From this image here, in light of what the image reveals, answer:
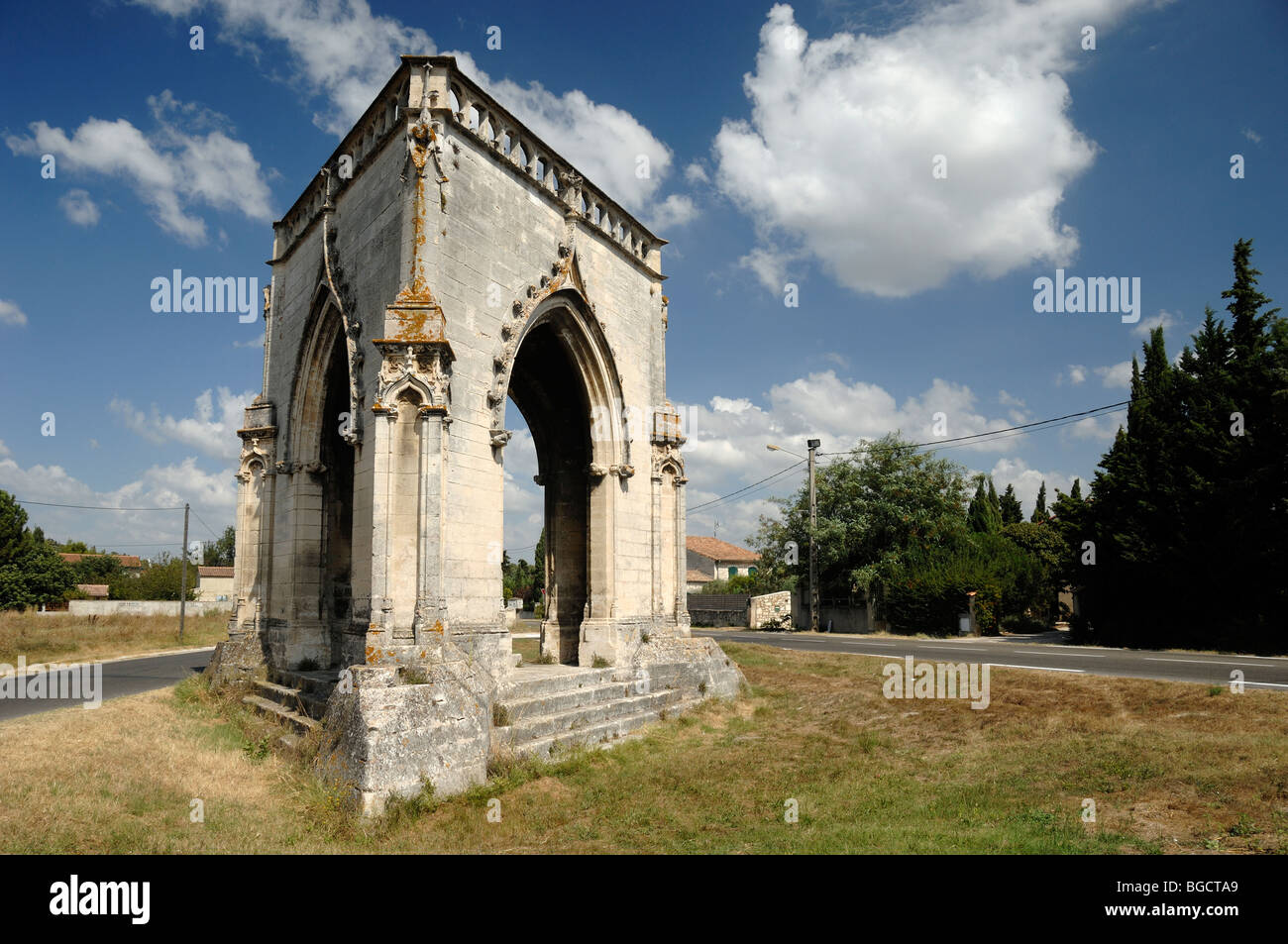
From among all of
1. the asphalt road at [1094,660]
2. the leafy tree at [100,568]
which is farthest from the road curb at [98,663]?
the leafy tree at [100,568]

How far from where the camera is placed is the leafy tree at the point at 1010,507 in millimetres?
50750

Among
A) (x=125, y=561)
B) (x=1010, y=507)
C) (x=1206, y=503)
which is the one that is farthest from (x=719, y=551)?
(x=125, y=561)

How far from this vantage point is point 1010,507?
169 feet

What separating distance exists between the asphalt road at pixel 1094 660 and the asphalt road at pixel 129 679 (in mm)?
16901

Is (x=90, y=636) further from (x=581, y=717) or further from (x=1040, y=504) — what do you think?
(x=1040, y=504)

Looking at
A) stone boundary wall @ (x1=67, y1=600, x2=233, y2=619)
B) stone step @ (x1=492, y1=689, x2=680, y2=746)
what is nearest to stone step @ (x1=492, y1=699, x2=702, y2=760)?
stone step @ (x1=492, y1=689, x2=680, y2=746)

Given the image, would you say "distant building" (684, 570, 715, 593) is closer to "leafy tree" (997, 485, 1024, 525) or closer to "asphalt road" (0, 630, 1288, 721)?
"leafy tree" (997, 485, 1024, 525)

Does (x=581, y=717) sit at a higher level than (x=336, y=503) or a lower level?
lower

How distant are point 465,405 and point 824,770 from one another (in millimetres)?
6137

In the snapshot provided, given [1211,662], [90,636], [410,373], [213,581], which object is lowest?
[213,581]

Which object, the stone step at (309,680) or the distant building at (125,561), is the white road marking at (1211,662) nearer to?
the stone step at (309,680)

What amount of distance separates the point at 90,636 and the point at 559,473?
80.0ft

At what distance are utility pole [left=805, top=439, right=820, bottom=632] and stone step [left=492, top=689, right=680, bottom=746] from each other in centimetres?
2177
